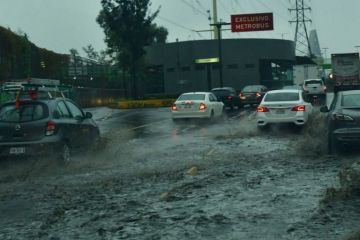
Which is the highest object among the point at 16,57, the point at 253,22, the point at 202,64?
the point at 253,22

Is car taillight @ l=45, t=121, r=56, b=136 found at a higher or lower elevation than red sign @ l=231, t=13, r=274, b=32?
lower

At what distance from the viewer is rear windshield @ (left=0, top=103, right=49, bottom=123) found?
1241cm

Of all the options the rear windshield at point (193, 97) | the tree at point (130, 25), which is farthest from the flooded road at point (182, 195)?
the tree at point (130, 25)

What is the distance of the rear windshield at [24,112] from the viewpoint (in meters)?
12.4

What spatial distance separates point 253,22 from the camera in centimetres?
5125

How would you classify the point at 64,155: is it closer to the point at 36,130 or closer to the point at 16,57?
the point at 36,130

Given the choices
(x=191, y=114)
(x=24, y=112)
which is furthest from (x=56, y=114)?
(x=191, y=114)

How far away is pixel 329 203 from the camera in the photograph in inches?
324

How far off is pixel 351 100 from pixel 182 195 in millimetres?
6339

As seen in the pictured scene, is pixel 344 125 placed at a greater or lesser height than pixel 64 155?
greater

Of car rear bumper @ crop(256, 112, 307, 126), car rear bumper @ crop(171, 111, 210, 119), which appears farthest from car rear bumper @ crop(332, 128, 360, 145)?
car rear bumper @ crop(171, 111, 210, 119)

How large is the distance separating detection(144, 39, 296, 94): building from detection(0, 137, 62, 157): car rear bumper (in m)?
51.0

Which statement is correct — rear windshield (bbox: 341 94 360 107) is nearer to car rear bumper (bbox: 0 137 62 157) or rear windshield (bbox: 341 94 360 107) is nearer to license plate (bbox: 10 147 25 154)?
car rear bumper (bbox: 0 137 62 157)

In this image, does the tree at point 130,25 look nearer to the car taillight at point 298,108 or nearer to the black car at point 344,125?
the car taillight at point 298,108
